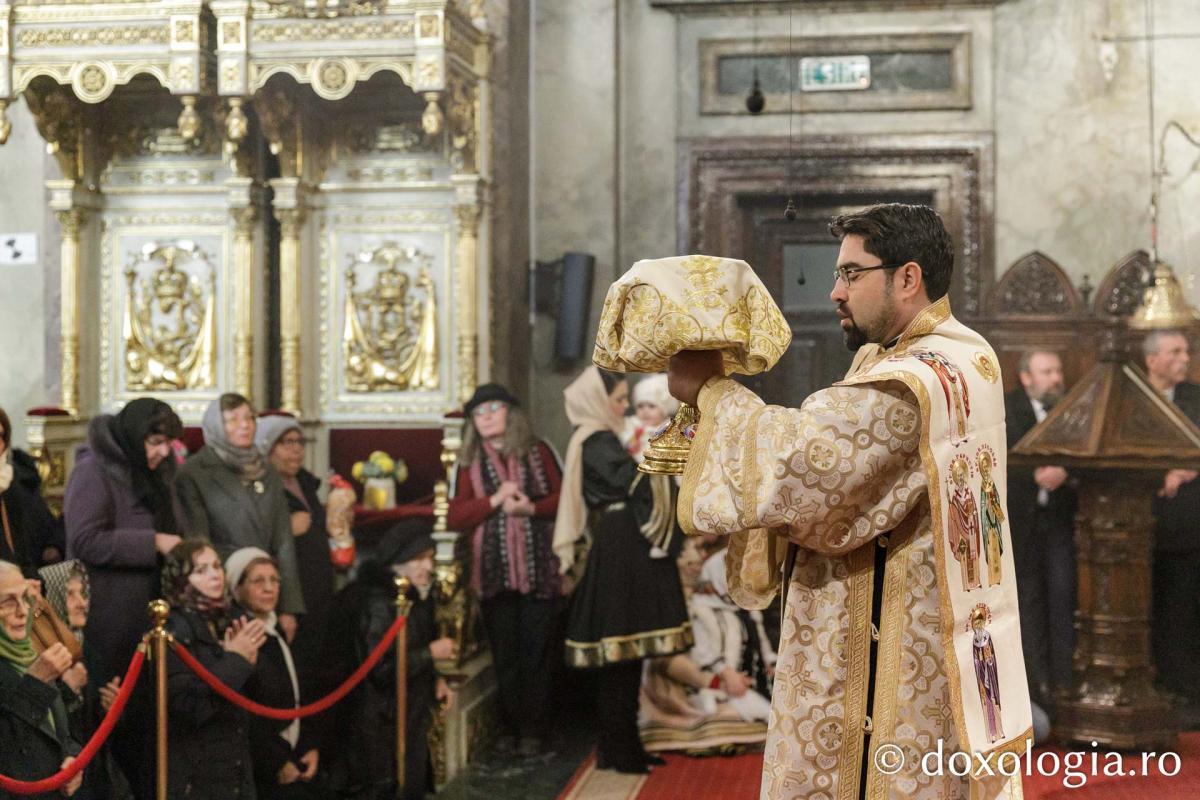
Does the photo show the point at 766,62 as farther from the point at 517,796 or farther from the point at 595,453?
the point at 517,796

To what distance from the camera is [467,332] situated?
7902 millimetres

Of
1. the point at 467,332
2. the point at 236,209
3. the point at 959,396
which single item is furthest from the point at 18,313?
the point at 959,396

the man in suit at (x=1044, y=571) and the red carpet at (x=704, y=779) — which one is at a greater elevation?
the man in suit at (x=1044, y=571)

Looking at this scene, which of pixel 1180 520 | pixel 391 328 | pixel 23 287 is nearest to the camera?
pixel 1180 520

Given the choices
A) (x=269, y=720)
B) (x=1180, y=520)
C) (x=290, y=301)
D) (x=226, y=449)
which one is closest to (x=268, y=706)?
(x=269, y=720)

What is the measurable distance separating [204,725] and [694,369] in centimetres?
275

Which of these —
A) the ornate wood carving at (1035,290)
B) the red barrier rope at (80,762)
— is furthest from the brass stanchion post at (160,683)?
the ornate wood carving at (1035,290)

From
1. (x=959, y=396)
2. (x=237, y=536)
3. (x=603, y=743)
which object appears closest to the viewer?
(x=959, y=396)

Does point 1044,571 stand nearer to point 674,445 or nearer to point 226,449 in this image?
point 226,449

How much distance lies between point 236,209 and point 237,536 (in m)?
2.92

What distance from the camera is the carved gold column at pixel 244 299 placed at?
26.6ft

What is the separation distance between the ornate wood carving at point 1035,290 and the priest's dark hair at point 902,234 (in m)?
5.14

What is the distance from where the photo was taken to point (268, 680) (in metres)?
5.21

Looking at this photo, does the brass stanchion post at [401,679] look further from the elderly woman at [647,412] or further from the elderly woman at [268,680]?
the elderly woman at [647,412]
